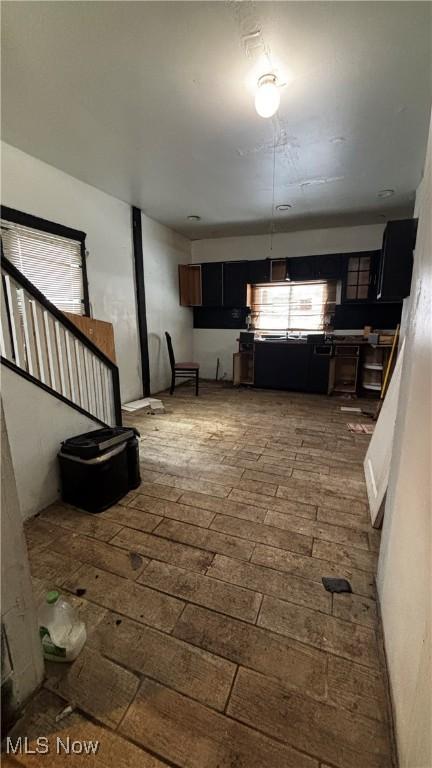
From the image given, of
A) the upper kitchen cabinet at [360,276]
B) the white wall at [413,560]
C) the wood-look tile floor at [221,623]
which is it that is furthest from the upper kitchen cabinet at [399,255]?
the upper kitchen cabinet at [360,276]

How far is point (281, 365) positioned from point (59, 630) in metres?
4.63

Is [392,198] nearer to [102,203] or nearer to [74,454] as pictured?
[102,203]

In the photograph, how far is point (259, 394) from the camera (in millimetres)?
5168

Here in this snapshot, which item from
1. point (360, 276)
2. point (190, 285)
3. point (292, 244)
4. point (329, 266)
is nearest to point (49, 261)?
point (190, 285)

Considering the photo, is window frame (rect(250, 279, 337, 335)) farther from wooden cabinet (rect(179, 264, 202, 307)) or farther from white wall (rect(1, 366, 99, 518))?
white wall (rect(1, 366, 99, 518))

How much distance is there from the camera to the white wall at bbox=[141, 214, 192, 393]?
4.95 m

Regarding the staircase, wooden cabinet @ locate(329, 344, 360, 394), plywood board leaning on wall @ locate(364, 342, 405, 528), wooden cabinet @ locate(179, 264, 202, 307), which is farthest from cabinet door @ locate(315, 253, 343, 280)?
the staircase

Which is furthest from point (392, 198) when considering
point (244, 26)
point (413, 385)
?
point (413, 385)

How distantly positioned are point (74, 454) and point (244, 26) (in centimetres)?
270

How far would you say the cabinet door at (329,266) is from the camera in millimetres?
5090

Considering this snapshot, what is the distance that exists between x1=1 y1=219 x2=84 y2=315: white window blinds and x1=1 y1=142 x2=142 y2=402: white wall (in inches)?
7.5

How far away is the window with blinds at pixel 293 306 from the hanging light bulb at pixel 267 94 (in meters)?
3.74

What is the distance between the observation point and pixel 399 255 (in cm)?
217

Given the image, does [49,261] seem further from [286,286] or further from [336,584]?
[286,286]
